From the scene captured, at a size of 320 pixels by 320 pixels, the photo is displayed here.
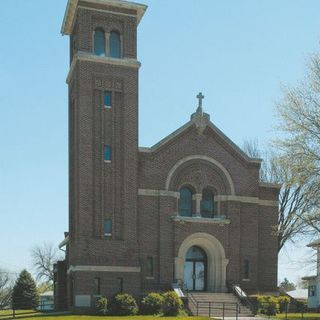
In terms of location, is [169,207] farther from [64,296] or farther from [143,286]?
[64,296]

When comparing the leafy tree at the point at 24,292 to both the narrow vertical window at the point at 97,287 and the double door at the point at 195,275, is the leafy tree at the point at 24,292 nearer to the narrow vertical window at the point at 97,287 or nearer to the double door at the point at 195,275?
the double door at the point at 195,275

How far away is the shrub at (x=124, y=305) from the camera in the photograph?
36.3 meters

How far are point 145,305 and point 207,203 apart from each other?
349 inches

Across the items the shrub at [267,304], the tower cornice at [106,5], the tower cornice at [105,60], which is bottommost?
the shrub at [267,304]

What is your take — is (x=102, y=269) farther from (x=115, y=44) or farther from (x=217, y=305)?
(x=115, y=44)

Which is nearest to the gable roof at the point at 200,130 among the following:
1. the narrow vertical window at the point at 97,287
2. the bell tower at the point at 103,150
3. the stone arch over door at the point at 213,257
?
the bell tower at the point at 103,150

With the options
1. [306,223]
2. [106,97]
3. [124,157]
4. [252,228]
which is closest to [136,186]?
[124,157]

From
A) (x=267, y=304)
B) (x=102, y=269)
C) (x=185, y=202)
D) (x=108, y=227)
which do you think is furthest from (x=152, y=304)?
(x=185, y=202)

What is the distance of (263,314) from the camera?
39.1 meters

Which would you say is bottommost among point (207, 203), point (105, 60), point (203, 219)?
point (203, 219)

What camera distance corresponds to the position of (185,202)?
42.4 meters

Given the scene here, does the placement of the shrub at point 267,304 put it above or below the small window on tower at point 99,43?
below

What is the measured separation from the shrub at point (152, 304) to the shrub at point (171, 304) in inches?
12.7

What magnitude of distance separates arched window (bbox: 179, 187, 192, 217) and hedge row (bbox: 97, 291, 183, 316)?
22.2 feet
